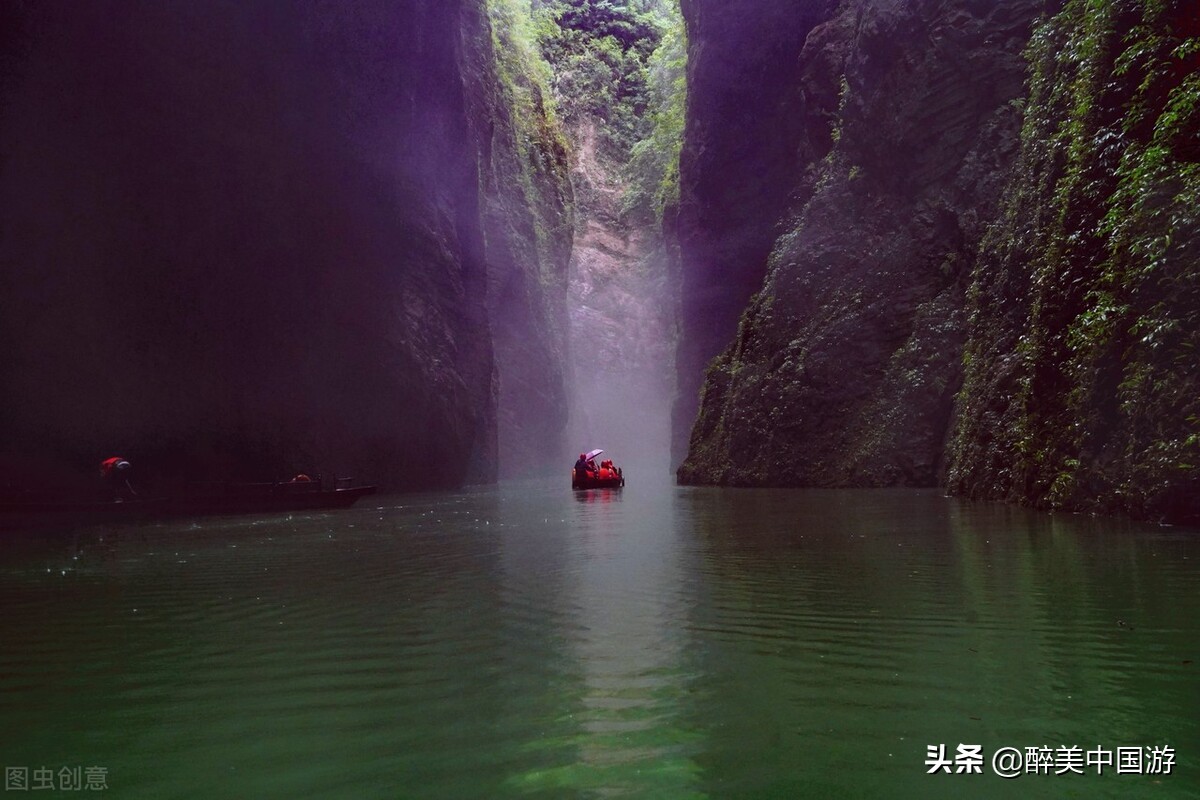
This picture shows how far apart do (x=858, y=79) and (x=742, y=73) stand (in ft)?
33.2

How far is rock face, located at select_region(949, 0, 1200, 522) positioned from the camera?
1033cm

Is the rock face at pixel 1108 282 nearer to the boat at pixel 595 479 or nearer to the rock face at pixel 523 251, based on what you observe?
the boat at pixel 595 479

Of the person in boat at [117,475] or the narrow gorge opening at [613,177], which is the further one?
the narrow gorge opening at [613,177]

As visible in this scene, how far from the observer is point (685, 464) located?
33.0m

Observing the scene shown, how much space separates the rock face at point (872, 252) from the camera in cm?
2319

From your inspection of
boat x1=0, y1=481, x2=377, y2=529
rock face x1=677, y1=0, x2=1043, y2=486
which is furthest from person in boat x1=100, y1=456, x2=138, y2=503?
rock face x1=677, y1=0, x2=1043, y2=486

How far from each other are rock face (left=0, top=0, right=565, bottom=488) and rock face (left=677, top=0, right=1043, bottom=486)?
1139cm

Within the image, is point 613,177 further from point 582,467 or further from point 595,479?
point 595,479

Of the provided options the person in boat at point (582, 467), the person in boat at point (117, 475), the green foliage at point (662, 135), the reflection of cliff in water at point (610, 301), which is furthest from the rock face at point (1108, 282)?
the reflection of cliff in water at point (610, 301)

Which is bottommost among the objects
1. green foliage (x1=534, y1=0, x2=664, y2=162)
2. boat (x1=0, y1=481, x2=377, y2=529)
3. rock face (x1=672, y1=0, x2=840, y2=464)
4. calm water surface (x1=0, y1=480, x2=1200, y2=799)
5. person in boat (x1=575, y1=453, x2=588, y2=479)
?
calm water surface (x1=0, y1=480, x2=1200, y2=799)

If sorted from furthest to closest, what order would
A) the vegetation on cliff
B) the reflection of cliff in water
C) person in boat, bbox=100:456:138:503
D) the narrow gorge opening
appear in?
1. the reflection of cliff in water
2. the narrow gorge opening
3. the vegetation on cliff
4. person in boat, bbox=100:456:138:503

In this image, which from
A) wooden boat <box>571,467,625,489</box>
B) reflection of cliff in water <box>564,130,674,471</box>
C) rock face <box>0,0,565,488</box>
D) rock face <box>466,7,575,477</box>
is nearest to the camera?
rock face <box>0,0,565,488</box>

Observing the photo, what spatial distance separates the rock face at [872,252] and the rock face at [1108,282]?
20.6ft

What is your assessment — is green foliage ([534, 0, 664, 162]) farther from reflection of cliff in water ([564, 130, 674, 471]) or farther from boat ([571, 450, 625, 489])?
boat ([571, 450, 625, 489])
